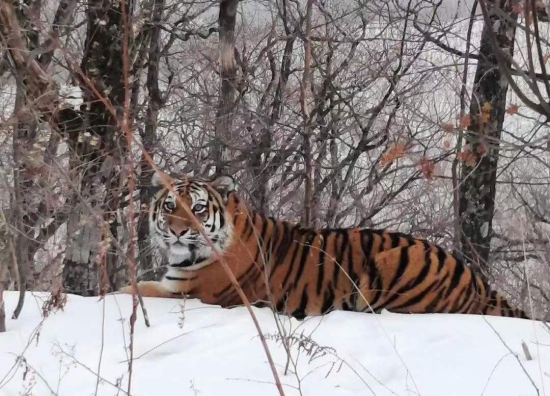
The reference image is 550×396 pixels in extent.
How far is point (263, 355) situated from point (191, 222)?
1.74 metres

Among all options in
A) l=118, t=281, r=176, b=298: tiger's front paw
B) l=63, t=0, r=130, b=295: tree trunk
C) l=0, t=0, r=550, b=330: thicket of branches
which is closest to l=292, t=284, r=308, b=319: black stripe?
l=118, t=281, r=176, b=298: tiger's front paw

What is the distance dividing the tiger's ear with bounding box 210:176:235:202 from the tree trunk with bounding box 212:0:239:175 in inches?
124

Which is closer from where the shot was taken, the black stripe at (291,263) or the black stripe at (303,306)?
the black stripe at (303,306)

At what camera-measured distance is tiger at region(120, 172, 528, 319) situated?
4777 mm

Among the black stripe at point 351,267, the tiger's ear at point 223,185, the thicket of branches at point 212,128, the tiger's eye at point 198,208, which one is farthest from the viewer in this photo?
the tiger's ear at point 223,185

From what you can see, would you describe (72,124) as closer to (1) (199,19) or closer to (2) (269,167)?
(2) (269,167)

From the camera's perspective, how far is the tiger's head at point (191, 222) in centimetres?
491

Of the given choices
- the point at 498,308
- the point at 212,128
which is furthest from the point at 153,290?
the point at 212,128

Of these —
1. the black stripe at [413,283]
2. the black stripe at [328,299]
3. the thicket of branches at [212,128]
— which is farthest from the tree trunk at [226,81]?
the black stripe at [413,283]

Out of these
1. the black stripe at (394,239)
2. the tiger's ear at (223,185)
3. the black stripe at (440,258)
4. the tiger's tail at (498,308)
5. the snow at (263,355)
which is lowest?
the snow at (263,355)

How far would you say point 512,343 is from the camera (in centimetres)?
341

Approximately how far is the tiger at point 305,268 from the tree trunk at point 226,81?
337cm

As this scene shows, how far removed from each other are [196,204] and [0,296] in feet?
6.23

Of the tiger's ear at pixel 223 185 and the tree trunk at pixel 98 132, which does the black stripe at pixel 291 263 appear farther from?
the tree trunk at pixel 98 132
